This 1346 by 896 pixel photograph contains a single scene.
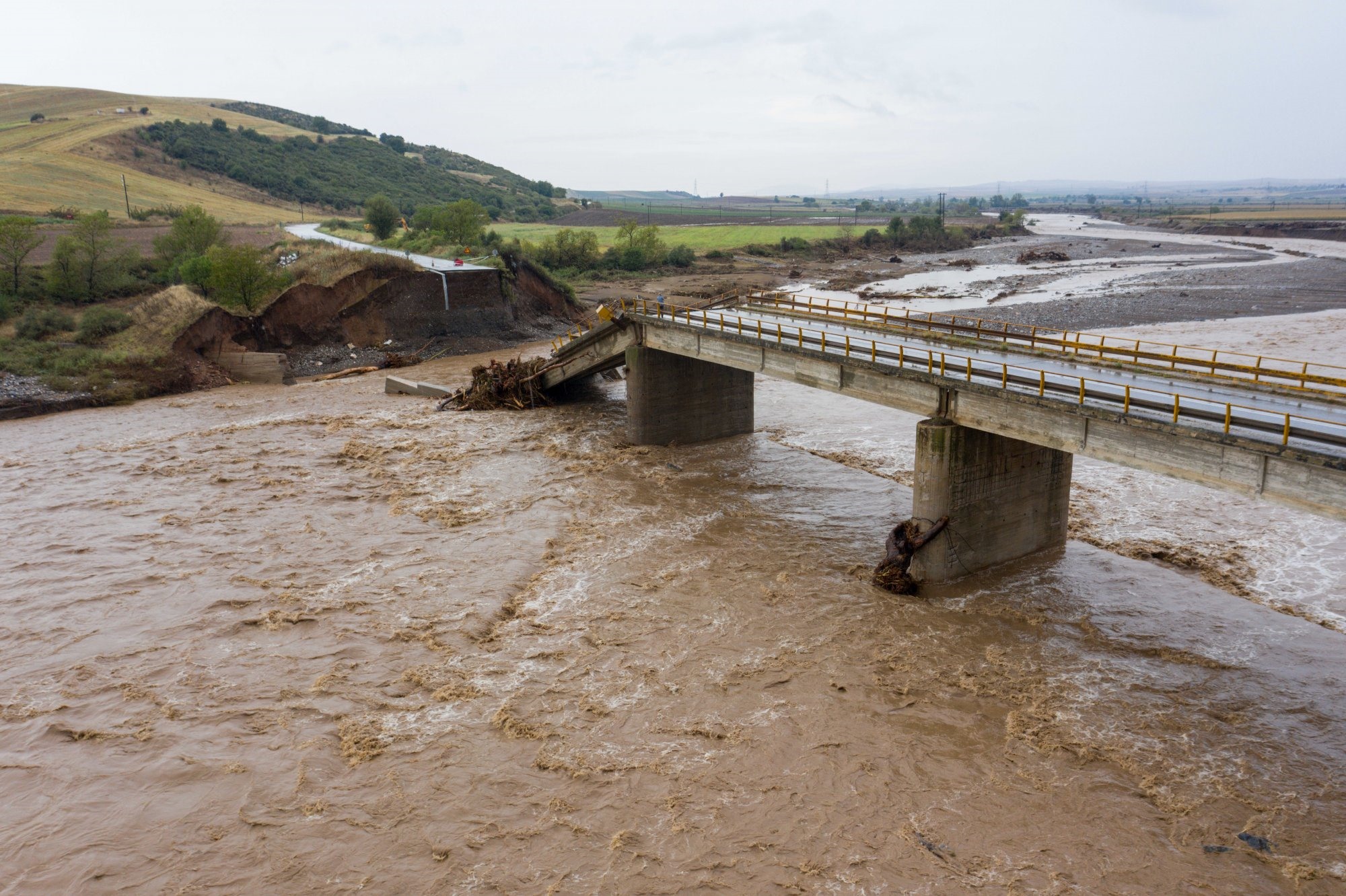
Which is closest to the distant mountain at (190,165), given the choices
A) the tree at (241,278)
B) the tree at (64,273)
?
the tree at (64,273)

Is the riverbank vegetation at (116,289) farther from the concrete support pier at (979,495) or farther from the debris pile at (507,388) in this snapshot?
the concrete support pier at (979,495)

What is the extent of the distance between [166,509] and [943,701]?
24.5 meters

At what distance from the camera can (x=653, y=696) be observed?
659 inches

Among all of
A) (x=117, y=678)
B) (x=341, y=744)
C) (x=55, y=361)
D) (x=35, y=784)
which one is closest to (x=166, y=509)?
(x=117, y=678)

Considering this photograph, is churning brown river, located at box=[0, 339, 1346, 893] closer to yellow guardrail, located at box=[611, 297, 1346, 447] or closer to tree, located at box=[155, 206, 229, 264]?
yellow guardrail, located at box=[611, 297, 1346, 447]

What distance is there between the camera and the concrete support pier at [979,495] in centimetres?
2048

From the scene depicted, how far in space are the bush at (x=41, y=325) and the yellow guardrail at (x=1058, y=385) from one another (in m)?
39.4

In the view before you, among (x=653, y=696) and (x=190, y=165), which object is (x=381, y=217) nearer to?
(x=190, y=165)

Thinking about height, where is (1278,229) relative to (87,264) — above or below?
above

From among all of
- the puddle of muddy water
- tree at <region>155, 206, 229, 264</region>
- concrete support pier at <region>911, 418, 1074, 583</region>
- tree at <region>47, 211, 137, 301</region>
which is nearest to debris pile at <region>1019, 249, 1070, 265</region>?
the puddle of muddy water

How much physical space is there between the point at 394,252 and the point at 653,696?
55.5m

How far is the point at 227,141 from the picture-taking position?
137375 mm

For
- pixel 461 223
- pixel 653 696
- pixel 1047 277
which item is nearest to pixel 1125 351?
pixel 653 696

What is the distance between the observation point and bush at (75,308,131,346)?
4831cm
